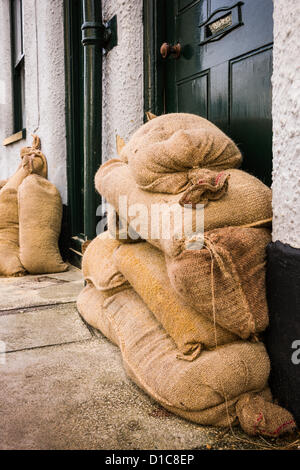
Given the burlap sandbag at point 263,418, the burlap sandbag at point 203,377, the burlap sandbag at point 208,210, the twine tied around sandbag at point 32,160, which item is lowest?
the burlap sandbag at point 263,418

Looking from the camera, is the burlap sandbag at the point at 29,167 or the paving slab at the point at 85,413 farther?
the burlap sandbag at the point at 29,167

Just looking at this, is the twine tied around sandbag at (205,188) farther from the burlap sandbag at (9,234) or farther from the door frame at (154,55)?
the burlap sandbag at (9,234)

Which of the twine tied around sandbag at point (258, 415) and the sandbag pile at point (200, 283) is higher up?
the sandbag pile at point (200, 283)

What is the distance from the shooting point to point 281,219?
1.28 m

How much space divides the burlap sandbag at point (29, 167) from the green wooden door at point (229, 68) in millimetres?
1962

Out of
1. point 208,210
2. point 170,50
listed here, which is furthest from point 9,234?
point 208,210

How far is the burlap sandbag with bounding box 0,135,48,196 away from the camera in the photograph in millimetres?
3867

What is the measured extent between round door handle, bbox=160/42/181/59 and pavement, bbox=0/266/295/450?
145 centimetres

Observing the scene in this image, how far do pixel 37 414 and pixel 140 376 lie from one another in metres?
0.33

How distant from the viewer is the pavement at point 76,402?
1.18 m

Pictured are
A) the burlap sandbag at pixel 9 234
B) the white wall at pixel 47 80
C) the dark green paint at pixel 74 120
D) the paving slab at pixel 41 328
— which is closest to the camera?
the paving slab at pixel 41 328

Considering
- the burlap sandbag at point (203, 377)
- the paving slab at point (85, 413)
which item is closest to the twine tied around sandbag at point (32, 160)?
the paving slab at point (85, 413)

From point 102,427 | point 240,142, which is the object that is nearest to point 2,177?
point 240,142
